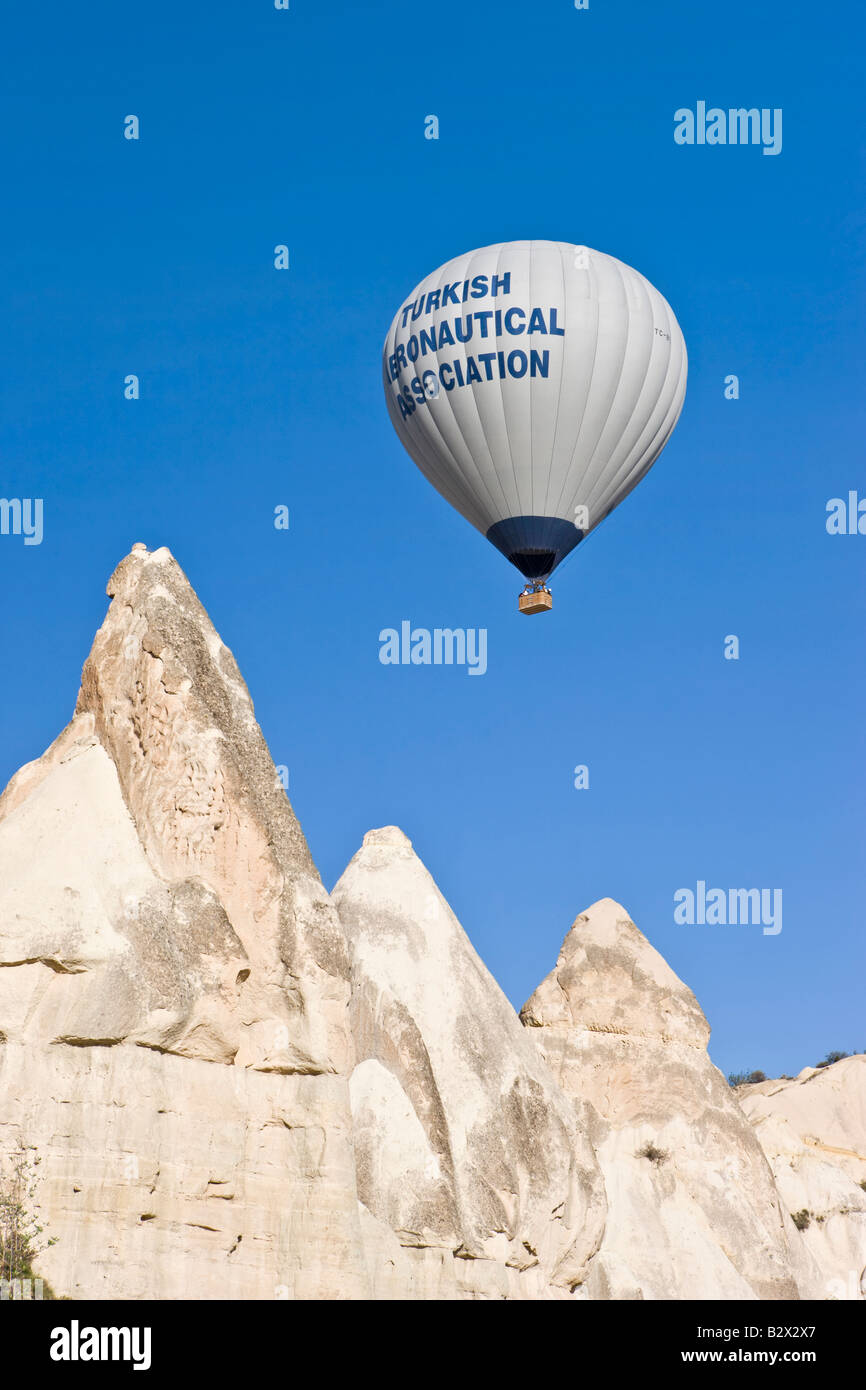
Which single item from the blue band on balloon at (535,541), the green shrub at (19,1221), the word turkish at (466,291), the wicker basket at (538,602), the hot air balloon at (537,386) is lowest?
the green shrub at (19,1221)

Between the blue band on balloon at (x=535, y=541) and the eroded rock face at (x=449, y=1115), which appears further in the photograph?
the blue band on balloon at (x=535, y=541)

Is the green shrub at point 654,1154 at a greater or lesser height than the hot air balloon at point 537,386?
lesser

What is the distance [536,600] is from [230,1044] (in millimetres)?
18702

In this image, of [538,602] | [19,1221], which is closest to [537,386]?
[538,602]

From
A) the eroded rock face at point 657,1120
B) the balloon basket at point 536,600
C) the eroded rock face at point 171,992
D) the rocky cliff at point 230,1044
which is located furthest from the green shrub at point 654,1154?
the eroded rock face at point 171,992

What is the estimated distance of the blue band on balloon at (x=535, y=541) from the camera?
4103cm

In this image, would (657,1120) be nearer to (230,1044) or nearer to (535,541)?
(535,541)

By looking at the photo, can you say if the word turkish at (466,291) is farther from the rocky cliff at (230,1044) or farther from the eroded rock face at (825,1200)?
the eroded rock face at (825,1200)

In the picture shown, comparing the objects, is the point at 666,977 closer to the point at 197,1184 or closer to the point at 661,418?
the point at 661,418

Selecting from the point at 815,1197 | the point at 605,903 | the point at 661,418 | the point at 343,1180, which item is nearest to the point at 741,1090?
the point at 815,1197

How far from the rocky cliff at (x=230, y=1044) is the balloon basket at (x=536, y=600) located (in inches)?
278

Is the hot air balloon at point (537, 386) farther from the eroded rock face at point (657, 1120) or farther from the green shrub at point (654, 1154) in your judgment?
the green shrub at point (654, 1154)

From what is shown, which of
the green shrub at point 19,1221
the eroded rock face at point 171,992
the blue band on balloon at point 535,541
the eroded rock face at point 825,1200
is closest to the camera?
the green shrub at point 19,1221

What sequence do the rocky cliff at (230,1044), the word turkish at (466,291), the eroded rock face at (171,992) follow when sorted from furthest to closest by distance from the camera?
the word turkish at (466,291)
the rocky cliff at (230,1044)
the eroded rock face at (171,992)
